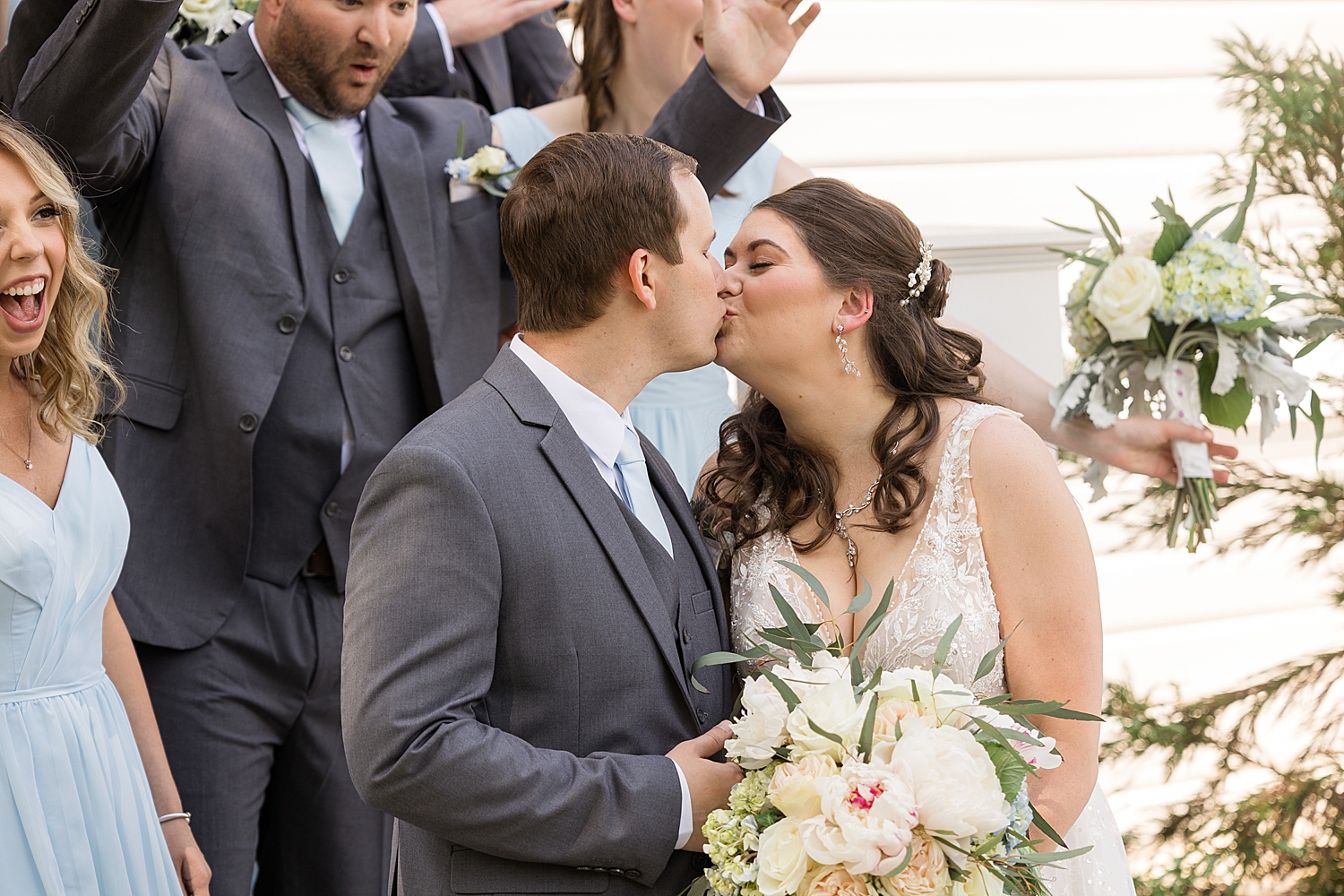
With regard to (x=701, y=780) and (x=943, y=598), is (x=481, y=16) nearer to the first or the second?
(x=943, y=598)

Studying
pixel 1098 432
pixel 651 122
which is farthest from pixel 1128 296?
pixel 651 122

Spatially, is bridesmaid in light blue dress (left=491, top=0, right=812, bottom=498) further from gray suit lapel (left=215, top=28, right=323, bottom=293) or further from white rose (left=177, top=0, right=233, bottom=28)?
white rose (left=177, top=0, right=233, bottom=28)

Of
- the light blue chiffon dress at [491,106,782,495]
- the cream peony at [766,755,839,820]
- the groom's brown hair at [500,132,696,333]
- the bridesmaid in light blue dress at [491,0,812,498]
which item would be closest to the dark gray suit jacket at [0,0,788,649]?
the light blue chiffon dress at [491,106,782,495]

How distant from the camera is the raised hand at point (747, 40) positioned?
264 cm

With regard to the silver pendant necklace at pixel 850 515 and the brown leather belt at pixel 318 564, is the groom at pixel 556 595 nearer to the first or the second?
the silver pendant necklace at pixel 850 515

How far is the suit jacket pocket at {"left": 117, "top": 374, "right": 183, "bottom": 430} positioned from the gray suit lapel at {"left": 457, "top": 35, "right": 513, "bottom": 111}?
1.38 metres

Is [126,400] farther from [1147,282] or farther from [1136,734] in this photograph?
[1136,734]

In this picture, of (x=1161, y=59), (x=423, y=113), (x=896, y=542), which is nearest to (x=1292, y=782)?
(x=896, y=542)

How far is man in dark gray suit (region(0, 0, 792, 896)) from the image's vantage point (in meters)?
2.61

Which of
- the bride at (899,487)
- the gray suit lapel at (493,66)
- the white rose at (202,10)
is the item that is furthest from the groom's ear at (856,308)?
the white rose at (202,10)

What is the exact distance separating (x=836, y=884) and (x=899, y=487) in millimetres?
857

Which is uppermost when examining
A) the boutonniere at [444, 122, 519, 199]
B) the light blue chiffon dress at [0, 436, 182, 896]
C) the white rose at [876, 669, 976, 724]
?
the boutonniere at [444, 122, 519, 199]

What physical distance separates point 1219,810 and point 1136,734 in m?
0.38

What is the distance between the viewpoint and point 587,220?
192cm
